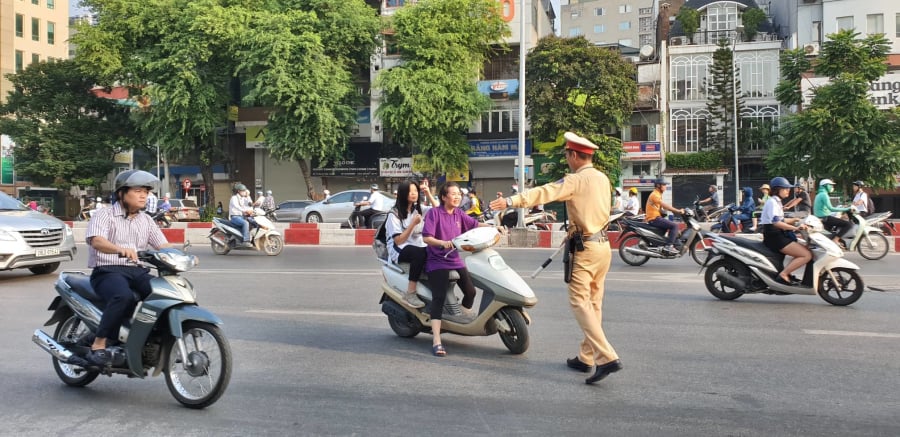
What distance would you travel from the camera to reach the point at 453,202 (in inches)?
242

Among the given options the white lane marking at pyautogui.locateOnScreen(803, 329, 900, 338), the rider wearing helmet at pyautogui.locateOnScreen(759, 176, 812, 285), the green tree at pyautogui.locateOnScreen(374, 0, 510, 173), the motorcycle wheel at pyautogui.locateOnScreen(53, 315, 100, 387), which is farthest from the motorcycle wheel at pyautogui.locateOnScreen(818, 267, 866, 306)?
the green tree at pyautogui.locateOnScreen(374, 0, 510, 173)

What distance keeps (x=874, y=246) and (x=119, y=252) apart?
1478cm

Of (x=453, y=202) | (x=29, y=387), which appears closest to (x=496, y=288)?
(x=453, y=202)

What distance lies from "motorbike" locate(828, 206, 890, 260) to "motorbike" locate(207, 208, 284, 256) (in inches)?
Answer: 452

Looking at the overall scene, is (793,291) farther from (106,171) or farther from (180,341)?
(106,171)

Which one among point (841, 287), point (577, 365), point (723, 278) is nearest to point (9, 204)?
point (577, 365)

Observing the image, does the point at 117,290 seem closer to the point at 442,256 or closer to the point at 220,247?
the point at 442,256

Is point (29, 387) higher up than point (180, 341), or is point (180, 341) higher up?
point (180, 341)

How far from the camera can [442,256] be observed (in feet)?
20.2

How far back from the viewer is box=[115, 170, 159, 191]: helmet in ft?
15.6

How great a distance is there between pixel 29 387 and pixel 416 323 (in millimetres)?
3055

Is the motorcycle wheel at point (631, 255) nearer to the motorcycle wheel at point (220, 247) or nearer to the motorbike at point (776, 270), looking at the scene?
the motorbike at point (776, 270)

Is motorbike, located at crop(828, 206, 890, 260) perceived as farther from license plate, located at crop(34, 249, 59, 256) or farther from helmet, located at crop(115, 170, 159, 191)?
license plate, located at crop(34, 249, 59, 256)

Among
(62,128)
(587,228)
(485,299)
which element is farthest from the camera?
(62,128)
